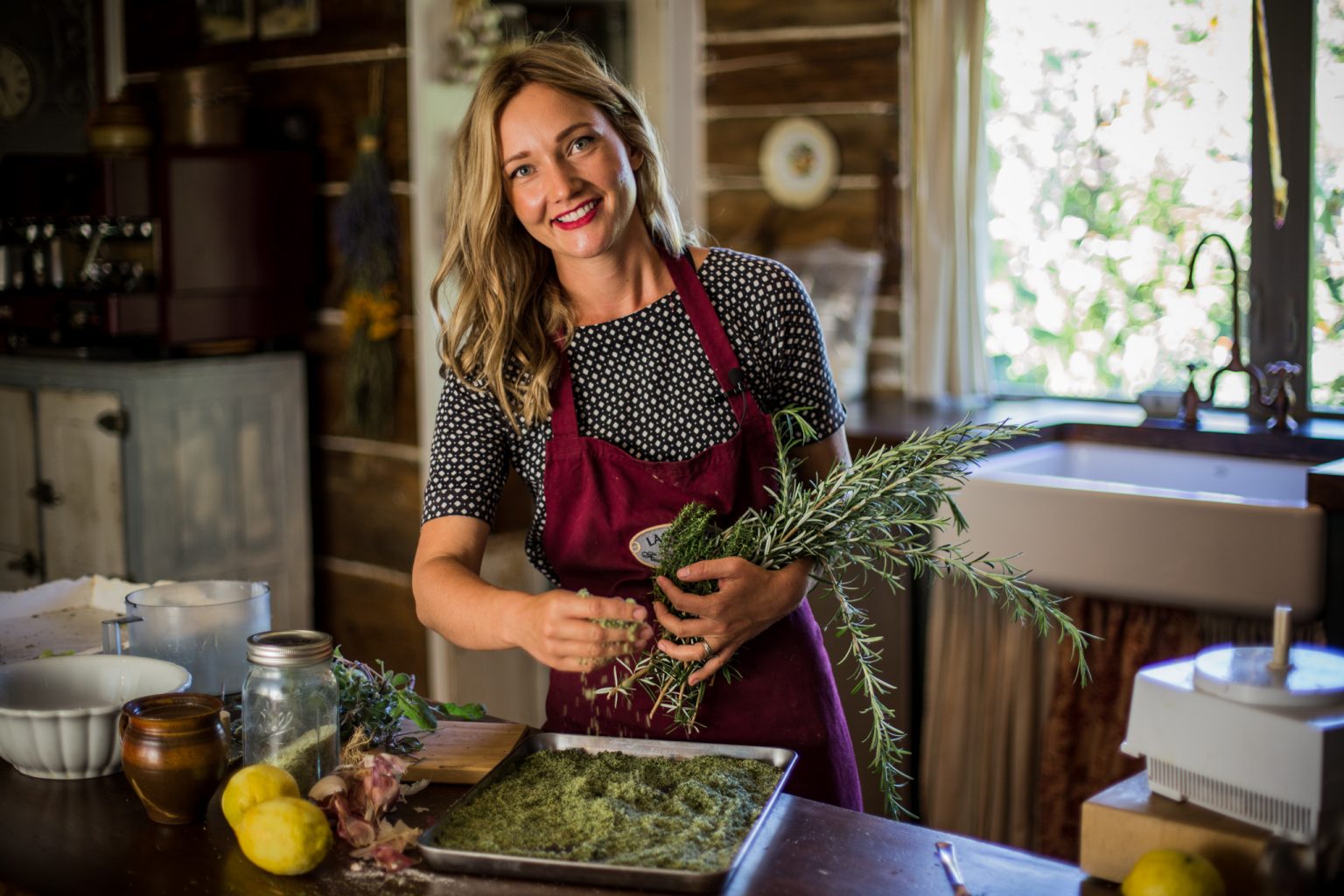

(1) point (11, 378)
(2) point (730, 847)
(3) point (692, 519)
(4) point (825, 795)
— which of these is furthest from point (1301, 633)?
(1) point (11, 378)

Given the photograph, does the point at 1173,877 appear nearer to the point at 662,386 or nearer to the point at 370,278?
the point at 662,386

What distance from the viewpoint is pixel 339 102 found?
4074mm

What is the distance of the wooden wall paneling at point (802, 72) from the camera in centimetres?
373

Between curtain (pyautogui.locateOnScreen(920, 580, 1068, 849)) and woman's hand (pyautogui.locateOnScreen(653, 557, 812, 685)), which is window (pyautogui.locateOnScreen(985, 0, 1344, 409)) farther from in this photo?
woman's hand (pyautogui.locateOnScreen(653, 557, 812, 685))

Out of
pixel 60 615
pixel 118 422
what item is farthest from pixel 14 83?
pixel 60 615

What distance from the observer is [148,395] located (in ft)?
12.6

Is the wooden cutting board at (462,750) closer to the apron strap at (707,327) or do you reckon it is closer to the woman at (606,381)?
the woman at (606,381)

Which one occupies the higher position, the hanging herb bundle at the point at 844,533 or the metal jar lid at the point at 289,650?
the hanging herb bundle at the point at 844,533

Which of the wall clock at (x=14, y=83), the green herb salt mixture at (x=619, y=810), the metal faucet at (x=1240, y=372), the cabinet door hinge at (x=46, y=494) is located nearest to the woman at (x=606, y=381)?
the green herb salt mixture at (x=619, y=810)

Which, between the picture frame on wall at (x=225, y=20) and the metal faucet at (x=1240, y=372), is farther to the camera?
the picture frame on wall at (x=225, y=20)

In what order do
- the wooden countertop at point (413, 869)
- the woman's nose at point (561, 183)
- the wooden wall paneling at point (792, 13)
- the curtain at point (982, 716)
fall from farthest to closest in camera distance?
the wooden wall paneling at point (792, 13), the curtain at point (982, 716), the woman's nose at point (561, 183), the wooden countertop at point (413, 869)

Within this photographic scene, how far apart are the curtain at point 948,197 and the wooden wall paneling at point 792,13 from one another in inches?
5.1

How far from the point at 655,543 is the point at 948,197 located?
205 cm

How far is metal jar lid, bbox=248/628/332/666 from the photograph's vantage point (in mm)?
1492
